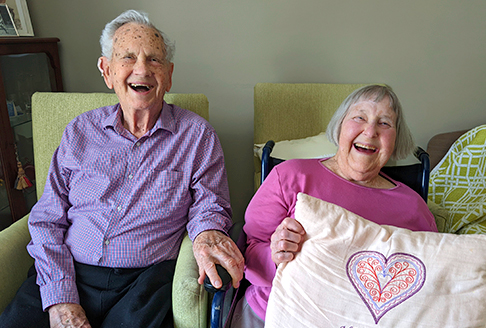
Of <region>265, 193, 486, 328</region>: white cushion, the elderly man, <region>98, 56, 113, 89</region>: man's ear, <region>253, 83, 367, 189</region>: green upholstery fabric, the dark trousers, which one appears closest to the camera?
<region>265, 193, 486, 328</region>: white cushion

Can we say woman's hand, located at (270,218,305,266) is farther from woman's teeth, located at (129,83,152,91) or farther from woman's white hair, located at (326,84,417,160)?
woman's teeth, located at (129,83,152,91)

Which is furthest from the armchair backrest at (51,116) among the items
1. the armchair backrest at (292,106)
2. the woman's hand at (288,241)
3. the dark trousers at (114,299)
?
the woman's hand at (288,241)

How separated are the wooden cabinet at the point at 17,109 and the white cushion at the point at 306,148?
4.51 feet

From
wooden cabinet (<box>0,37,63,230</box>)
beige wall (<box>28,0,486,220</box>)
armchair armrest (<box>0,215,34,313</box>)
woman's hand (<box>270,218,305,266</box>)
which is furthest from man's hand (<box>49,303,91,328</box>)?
beige wall (<box>28,0,486,220</box>)

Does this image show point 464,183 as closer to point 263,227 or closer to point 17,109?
point 263,227

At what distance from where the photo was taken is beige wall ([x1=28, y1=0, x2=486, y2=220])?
214 cm

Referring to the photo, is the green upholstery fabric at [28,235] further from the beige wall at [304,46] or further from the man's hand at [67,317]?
the beige wall at [304,46]

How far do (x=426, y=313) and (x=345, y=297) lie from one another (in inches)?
8.0

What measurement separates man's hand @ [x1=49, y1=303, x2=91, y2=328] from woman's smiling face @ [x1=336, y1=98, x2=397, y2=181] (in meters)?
1.06

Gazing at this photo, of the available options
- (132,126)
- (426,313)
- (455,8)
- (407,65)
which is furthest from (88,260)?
(455,8)

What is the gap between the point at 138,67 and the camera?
1.46m

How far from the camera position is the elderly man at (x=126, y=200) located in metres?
1.30

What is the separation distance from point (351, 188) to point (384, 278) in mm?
397

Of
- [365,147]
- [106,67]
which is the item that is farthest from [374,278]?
[106,67]
